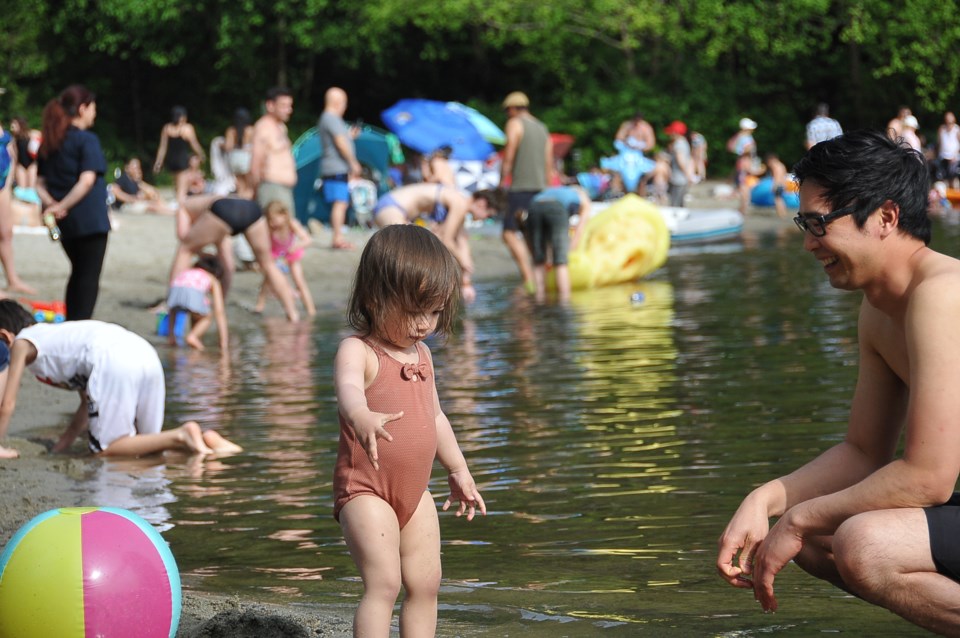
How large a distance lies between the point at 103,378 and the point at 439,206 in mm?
7702

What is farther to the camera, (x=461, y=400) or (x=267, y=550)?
(x=461, y=400)

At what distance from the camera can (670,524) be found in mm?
5547

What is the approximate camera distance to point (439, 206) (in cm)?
1453

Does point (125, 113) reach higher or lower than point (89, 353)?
higher

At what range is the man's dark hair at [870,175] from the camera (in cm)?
358

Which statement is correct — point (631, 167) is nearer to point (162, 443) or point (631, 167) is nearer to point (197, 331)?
point (197, 331)

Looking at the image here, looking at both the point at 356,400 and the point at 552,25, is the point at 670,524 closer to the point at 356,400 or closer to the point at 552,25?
the point at 356,400

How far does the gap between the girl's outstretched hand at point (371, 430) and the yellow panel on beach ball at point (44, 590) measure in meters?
0.90

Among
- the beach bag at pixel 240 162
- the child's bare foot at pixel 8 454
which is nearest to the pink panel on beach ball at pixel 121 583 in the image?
the child's bare foot at pixel 8 454

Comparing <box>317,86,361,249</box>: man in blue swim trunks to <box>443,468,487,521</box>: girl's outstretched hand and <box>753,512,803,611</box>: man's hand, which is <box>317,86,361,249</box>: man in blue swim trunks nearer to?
<box>443,468,487,521</box>: girl's outstretched hand

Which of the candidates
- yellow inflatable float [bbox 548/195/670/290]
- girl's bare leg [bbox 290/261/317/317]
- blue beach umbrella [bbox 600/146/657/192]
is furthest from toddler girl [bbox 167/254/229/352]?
blue beach umbrella [bbox 600/146/657/192]

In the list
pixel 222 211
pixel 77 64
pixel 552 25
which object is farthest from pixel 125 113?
pixel 222 211

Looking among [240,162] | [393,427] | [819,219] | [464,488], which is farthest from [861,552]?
[240,162]

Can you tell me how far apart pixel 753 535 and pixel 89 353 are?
13.9 feet
